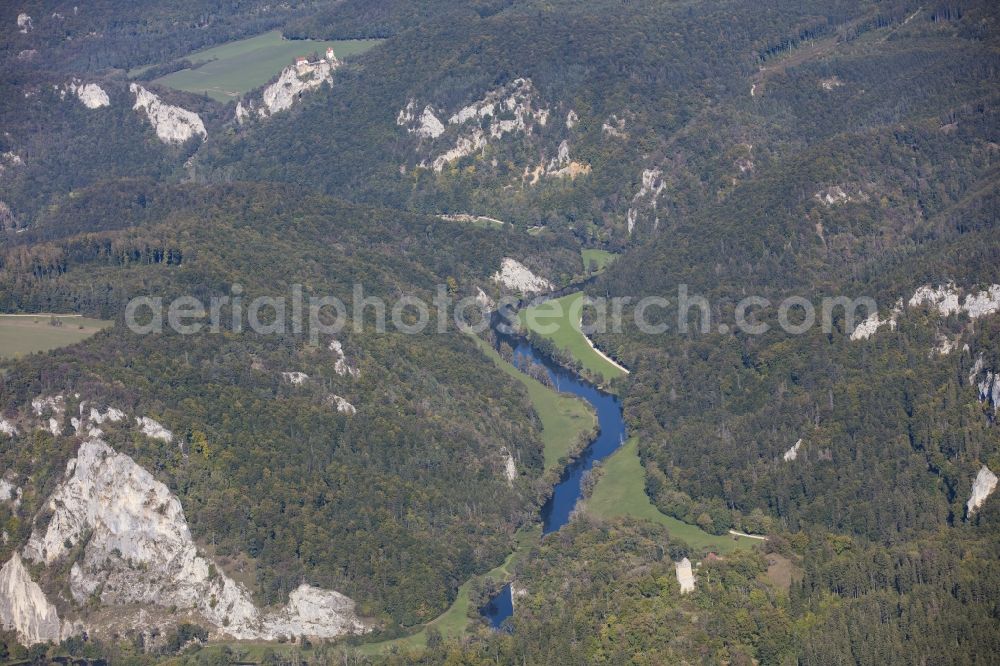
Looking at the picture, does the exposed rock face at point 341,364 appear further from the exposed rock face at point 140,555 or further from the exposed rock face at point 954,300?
the exposed rock face at point 954,300

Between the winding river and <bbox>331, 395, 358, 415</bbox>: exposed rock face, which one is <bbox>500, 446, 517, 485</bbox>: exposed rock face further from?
<bbox>331, 395, 358, 415</bbox>: exposed rock face

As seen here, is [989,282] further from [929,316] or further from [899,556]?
[899,556]

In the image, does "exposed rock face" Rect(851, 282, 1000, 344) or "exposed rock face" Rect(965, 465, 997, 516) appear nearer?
"exposed rock face" Rect(965, 465, 997, 516)

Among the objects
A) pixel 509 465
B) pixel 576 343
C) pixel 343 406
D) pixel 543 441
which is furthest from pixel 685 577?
pixel 576 343

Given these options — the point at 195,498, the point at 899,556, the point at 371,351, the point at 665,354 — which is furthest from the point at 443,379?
the point at 899,556

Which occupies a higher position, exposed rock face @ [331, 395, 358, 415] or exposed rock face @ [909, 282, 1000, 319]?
exposed rock face @ [909, 282, 1000, 319]

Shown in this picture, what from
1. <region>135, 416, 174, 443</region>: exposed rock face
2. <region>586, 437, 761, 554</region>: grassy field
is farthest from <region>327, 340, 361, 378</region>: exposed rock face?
<region>135, 416, 174, 443</region>: exposed rock face
